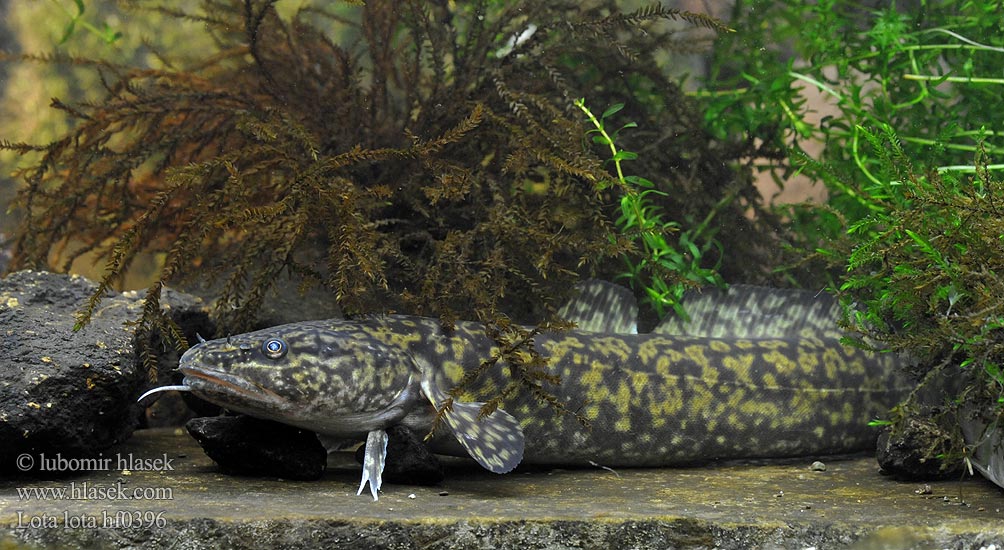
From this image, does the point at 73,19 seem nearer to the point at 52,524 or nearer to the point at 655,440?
the point at 52,524

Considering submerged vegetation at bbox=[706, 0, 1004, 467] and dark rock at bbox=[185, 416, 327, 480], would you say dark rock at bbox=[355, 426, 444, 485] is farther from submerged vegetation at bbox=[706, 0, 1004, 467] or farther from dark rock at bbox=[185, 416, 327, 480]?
submerged vegetation at bbox=[706, 0, 1004, 467]

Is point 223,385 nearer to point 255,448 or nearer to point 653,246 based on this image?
point 255,448

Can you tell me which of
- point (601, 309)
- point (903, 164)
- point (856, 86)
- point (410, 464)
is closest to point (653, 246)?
point (601, 309)

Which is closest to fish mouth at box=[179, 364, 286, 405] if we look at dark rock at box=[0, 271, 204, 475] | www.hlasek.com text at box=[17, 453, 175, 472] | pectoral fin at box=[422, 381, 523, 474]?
dark rock at box=[0, 271, 204, 475]

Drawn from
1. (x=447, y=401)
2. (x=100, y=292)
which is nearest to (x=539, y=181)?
(x=447, y=401)

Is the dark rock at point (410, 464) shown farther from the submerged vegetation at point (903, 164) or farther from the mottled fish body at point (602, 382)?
the submerged vegetation at point (903, 164)

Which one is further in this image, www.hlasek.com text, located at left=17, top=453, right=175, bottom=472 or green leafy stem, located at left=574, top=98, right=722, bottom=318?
green leafy stem, located at left=574, top=98, right=722, bottom=318
